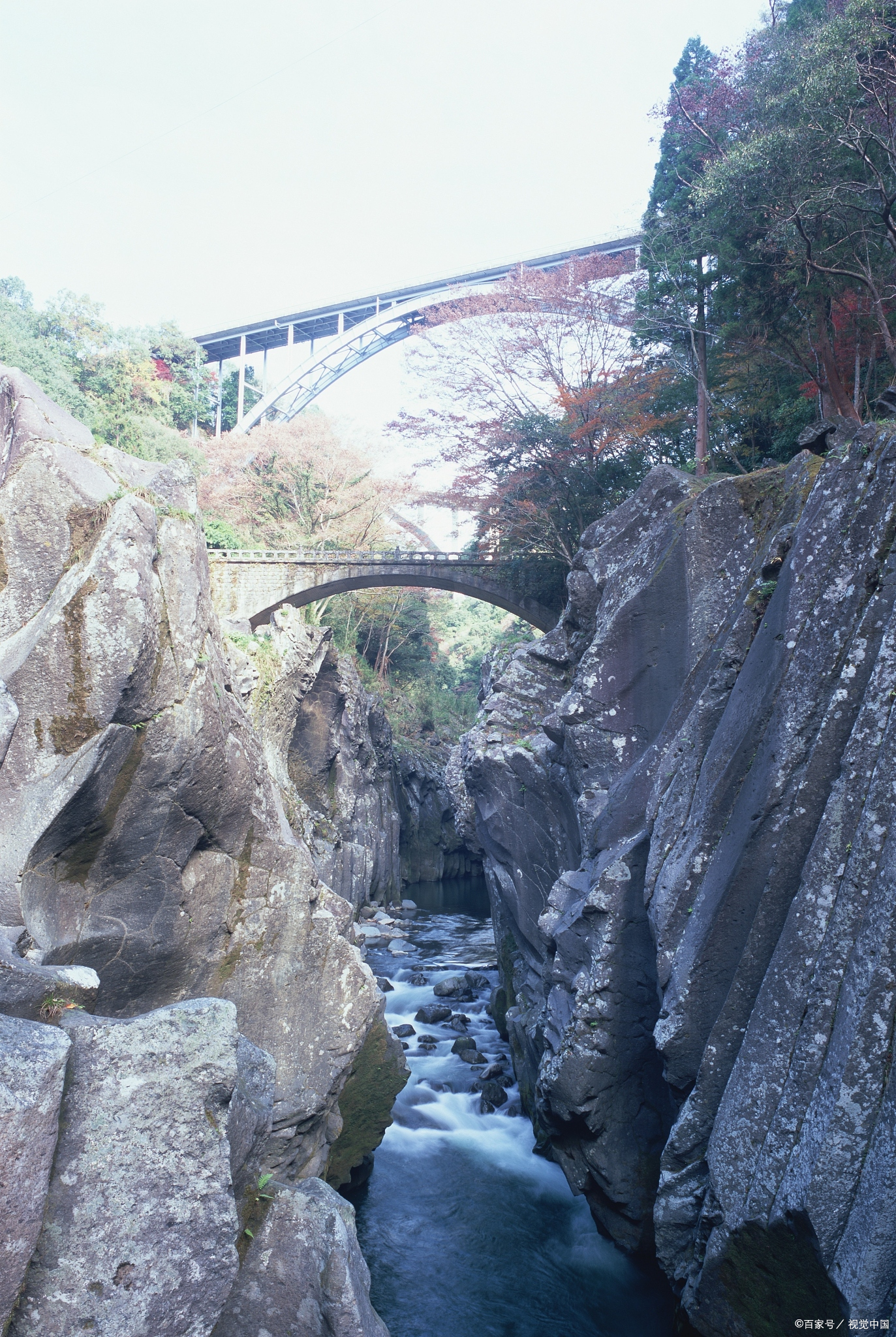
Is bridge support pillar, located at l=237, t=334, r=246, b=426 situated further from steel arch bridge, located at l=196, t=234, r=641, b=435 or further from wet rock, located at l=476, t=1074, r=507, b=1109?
wet rock, located at l=476, t=1074, r=507, b=1109

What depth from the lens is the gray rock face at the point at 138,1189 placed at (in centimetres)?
300

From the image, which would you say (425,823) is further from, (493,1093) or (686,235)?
(686,235)

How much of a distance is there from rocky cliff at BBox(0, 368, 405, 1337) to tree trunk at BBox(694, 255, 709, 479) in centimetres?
1199

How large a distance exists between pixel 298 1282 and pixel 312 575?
2753cm

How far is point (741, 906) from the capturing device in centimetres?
566

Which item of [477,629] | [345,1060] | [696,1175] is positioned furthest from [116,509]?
[477,629]

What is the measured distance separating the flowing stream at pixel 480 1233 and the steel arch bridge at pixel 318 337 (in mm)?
34899

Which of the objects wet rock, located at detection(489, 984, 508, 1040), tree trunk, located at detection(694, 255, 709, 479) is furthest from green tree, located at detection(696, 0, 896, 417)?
wet rock, located at detection(489, 984, 508, 1040)

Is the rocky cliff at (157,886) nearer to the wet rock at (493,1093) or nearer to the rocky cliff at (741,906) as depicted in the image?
the rocky cliff at (741,906)

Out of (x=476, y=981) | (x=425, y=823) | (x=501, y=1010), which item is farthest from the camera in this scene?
(x=425, y=823)

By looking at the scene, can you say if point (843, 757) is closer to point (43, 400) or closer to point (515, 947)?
point (43, 400)

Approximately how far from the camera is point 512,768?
11781 mm

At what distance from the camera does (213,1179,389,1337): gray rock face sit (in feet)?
11.9

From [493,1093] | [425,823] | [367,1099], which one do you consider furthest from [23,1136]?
[425,823]
